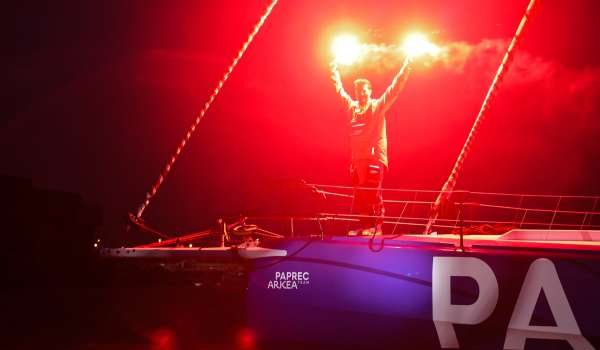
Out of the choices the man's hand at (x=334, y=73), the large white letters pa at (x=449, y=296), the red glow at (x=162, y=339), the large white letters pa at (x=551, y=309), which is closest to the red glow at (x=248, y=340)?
the red glow at (x=162, y=339)

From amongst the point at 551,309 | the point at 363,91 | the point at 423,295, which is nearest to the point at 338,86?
the point at 363,91

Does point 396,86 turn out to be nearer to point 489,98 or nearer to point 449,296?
point 489,98

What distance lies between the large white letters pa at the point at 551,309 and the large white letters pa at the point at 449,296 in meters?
0.23

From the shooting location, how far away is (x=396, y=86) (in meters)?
6.38

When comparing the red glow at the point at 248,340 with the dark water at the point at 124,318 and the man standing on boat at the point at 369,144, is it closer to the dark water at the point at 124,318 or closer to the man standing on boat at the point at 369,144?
the dark water at the point at 124,318

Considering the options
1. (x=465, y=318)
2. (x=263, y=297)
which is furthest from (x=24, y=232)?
(x=465, y=318)

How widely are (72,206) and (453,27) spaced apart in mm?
18584

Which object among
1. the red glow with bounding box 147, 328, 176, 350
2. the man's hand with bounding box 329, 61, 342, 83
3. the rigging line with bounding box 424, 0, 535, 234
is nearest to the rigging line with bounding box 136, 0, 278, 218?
the man's hand with bounding box 329, 61, 342, 83

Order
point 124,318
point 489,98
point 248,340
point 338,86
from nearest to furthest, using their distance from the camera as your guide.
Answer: point 248,340, point 489,98, point 338,86, point 124,318

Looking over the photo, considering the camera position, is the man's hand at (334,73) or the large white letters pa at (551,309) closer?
the large white letters pa at (551,309)

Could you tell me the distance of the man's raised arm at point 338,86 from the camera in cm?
691

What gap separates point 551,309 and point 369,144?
2.76 metres

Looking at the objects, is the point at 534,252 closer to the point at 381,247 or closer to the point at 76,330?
the point at 381,247

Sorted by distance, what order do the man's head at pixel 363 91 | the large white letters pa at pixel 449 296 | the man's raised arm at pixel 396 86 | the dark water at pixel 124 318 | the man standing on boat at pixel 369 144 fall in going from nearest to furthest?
the large white letters pa at pixel 449 296 → the man standing on boat at pixel 369 144 → the man's raised arm at pixel 396 86 → the man's head at pixel 363 91 → the dark water at pixel 124 318
